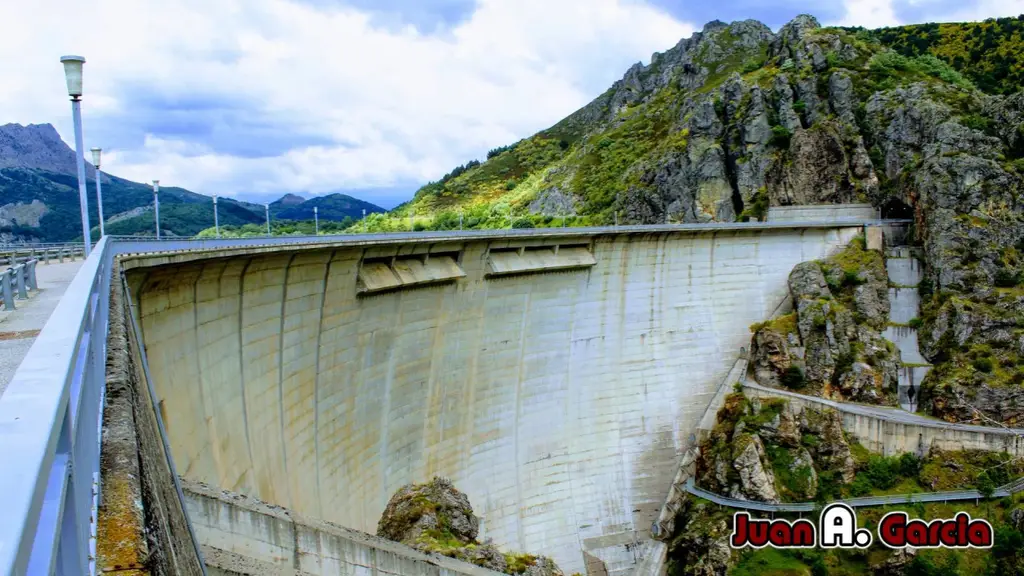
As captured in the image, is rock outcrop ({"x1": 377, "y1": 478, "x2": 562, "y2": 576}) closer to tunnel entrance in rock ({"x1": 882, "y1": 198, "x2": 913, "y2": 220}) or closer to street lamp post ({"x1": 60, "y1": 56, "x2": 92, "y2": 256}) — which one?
street lamp post ({"x1": 60, "y1": 56, "x2": 92, "y2": 256})

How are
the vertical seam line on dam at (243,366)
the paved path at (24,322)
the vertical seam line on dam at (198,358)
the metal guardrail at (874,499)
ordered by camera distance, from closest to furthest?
the paved path at (24,322) < the vertical seam line on dam at (198,358) < the vertical seam line on dam at (243,366) < the metal guardrail at (874,499)

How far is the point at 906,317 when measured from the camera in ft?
119

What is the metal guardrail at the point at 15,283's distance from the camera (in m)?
8.17

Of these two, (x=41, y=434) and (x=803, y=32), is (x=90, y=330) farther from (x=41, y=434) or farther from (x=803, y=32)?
(x=803, y=32)

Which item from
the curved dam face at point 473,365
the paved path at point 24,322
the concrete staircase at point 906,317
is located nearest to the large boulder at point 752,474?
the curved dam face at point 473,365

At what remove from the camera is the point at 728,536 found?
29.4 meters

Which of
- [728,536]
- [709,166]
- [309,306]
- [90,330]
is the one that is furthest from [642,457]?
[90,330]

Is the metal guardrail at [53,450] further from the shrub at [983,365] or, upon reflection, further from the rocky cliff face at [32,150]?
the rocky cliff face at [32,150]

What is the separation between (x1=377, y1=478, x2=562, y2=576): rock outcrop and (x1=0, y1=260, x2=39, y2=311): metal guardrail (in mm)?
8914

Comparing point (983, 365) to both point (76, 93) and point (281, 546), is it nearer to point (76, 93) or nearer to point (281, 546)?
point (281, 546)

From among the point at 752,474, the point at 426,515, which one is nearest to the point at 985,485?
the point at 752,474

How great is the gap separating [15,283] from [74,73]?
10.6 ft

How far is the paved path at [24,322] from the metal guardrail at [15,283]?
0.37ft

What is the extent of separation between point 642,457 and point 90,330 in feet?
98.2
